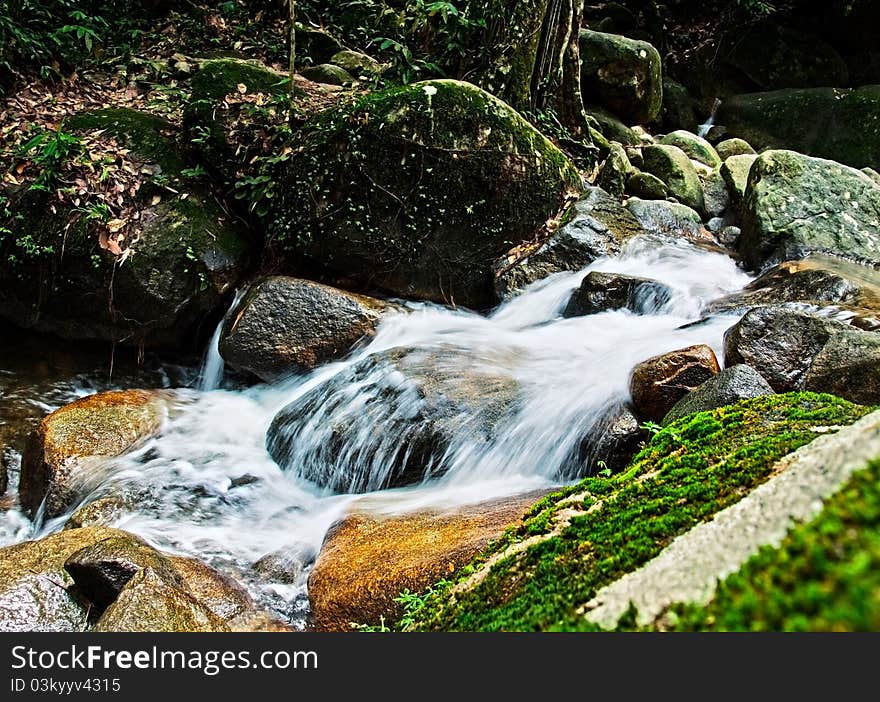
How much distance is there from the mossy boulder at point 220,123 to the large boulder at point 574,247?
302 cm

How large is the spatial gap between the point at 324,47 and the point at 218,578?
28.9 feet

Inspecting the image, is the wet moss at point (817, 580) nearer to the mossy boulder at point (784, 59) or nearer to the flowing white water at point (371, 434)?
the flowing white water at point (371, 434)

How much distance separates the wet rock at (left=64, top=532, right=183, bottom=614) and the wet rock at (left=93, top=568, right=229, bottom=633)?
80mm

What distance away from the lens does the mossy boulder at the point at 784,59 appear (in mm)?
14844

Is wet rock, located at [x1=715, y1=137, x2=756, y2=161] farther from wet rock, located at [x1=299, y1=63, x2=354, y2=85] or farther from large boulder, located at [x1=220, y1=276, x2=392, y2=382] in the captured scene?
large boulder, located at [x1=220, y1=276, x2=392, y2=382]

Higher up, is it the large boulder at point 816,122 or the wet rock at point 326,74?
the large boulder at point 816,122

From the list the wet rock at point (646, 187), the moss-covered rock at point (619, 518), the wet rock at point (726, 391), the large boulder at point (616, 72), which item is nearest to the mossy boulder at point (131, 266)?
the wet rock at point (726, 391)

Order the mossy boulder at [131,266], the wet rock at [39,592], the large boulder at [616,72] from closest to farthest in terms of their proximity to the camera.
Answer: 1. the wet rock at [39,592]
2. the mossy boulder at [131,266]
3. the large boulder at [616,72]

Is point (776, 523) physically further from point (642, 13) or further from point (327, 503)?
point (642, 13)

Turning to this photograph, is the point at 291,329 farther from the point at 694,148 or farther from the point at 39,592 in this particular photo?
the point at 694,148

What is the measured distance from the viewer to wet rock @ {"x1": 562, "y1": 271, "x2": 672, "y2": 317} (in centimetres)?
627

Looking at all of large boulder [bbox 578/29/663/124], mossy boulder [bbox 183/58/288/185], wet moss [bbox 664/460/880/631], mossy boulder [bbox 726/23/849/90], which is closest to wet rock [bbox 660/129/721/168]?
large boulder [bbox 578/29/663/124]

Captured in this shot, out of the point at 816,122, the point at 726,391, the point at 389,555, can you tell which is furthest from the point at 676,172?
the point at 389,555

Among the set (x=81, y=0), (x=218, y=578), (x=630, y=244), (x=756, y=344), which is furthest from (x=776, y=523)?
(x=81, y=0)
